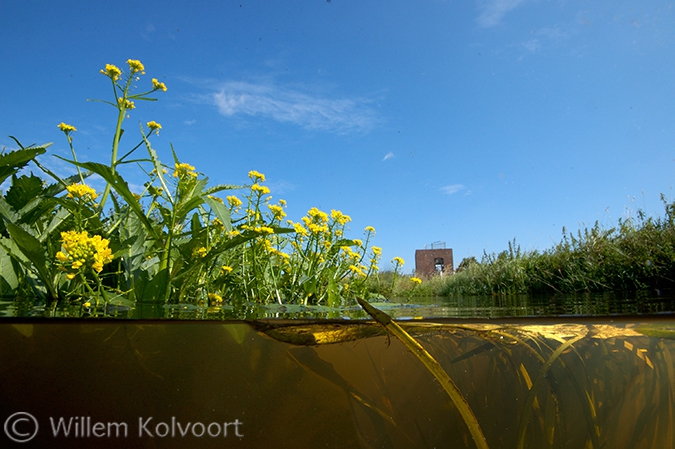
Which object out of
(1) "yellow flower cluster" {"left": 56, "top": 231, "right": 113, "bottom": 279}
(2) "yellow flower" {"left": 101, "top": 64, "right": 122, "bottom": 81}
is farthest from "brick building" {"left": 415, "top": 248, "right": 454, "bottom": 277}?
(1) "yellow flower cluster" {"left": 56, "top": 231, "right": 113, "bottom": 279}

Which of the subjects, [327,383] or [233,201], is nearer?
[327,383]

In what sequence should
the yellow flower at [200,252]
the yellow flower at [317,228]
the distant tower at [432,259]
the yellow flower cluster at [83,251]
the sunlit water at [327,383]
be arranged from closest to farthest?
1. the sunlit water at [327,383]
2. the yellow flower cluster at [83,251]
3. the yellow flower at [200,252]
4. the yellow flower at [317,228]
5. the distant tower at [432,259]

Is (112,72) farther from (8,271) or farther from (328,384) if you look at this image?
(328,384)

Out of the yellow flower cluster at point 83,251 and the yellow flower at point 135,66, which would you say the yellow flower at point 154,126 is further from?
the yellow flower cluster at point 83,251

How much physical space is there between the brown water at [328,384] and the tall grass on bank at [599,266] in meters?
3.31

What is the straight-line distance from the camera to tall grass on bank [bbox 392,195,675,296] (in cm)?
530

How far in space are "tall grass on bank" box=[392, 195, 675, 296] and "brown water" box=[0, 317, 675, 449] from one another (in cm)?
331

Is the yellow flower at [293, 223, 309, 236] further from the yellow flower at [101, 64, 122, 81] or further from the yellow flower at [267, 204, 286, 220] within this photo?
the yellow flower at [101, 64, 122, 81]

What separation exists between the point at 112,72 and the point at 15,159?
728mm

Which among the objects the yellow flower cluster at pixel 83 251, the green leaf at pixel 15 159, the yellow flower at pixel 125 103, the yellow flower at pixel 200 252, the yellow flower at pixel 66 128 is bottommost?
the yellow flower cluster at pixel 83 251

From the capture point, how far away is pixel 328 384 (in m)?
1.48

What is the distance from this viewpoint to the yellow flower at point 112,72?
234 cm

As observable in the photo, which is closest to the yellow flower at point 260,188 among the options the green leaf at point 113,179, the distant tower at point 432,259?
the green leaf at point 113,179

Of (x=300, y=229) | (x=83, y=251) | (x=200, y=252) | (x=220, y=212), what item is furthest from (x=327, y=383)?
(x=300, y=229)
